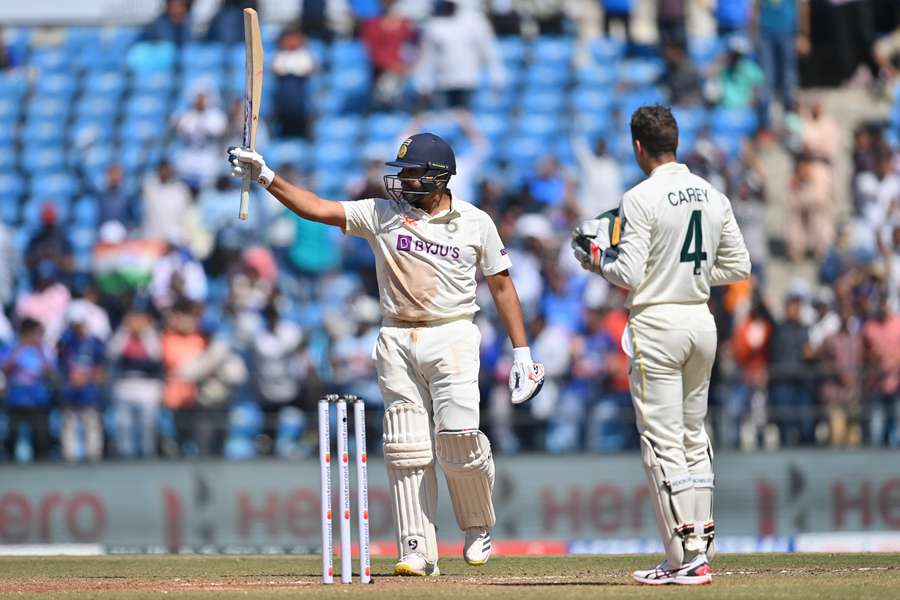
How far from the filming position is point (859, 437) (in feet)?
47.6

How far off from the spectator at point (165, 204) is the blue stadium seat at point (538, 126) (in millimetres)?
4125

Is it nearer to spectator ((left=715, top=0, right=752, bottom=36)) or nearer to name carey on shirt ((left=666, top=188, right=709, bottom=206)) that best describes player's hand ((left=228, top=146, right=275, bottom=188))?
name carey on shirt ((left=666, top=188, right=709, bottom=206))

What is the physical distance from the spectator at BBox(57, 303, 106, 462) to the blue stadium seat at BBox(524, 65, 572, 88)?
24.4 ft

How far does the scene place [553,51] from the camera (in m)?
20.8

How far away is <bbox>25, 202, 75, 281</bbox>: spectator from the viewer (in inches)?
659

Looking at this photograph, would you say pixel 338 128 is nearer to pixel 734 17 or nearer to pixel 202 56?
pixel 202 56

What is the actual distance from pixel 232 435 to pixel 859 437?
18.1 ft

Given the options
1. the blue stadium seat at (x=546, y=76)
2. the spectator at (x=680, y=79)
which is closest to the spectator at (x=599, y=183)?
the spectator at (x=680, y=79)

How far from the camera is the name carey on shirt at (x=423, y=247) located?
8.07 m

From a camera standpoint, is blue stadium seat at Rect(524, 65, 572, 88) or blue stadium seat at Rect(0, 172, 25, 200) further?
blue stadium seat at Rect(524, 65, 572, 88)

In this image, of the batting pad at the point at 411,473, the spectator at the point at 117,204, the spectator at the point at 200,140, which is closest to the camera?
the batting pad at the point at 411,473

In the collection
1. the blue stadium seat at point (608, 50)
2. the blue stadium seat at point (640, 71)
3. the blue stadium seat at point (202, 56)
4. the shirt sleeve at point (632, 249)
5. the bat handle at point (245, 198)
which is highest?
the blue stadium seat at point (202, 56)

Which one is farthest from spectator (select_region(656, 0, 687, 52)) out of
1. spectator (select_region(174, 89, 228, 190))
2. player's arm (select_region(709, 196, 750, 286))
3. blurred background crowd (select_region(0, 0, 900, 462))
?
player's arm (select_region(709, 196, 750, 286))

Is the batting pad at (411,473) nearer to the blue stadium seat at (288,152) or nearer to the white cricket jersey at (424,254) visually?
the white cricket jersey at (424,254)
